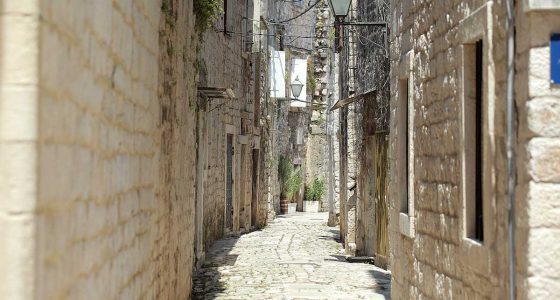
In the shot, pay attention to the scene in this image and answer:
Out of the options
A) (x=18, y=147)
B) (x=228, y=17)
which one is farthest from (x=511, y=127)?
(x=228, y=17)

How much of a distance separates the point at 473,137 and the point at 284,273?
6607 millimetres

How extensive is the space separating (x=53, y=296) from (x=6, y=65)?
0.82m

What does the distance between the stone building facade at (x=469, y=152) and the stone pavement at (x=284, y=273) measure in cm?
256

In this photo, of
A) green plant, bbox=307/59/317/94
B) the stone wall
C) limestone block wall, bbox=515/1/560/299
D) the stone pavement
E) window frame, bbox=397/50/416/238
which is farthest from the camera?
green plant, bbox=307/59/317/94

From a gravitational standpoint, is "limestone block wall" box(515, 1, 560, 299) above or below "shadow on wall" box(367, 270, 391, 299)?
above

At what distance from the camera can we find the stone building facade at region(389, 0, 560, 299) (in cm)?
366

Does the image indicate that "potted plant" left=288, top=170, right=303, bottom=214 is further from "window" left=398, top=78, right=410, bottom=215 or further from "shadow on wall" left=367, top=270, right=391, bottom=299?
"window" left=398, top=78, right=410, bottom=215

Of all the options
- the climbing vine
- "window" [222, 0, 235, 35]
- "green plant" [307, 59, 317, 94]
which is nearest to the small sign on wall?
the climbing vine

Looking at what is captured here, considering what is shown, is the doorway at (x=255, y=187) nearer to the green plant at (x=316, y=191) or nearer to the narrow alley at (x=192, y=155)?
the narrow alley at (x=192, y=155)

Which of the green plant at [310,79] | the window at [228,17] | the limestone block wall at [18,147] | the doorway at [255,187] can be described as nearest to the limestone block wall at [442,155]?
the limestone block wall at [18,147]

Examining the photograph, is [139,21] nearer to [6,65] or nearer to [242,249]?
[6,65]

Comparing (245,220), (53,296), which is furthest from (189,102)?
(245,220)

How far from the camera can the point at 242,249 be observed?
1431 centimetres

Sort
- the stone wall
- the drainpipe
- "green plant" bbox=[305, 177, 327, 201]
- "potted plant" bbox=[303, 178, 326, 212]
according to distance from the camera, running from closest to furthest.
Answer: the drainpipe
the stone wall
"potted plant" bbox=[303, 178, 326, 212]
"green plant" bbox=[305, 177, 327, 201]
